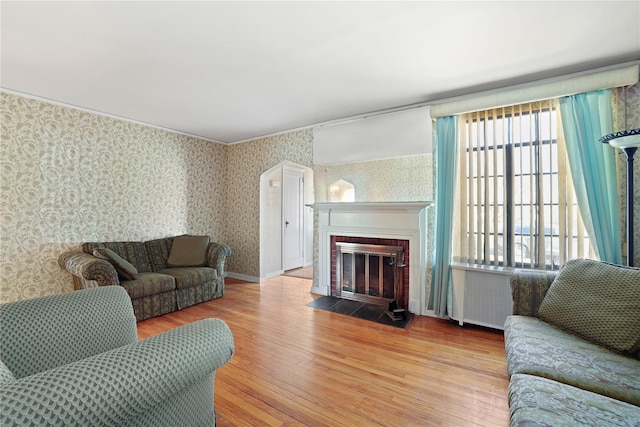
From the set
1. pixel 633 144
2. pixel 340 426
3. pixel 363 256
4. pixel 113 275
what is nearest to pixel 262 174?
pixel 363 256

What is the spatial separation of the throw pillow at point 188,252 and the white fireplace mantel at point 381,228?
166 centimetres

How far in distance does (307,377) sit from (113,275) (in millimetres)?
2284

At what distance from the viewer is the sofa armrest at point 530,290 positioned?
6.62 feet

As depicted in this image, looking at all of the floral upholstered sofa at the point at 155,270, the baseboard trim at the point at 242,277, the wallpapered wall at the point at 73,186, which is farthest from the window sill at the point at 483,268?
the wallpapered wall at the point at 73,186

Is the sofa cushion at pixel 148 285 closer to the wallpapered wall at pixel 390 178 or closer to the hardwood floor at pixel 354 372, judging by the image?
the hardwood floor at pixel 354 372

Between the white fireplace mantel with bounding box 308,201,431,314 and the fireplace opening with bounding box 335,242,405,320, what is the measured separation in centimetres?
14

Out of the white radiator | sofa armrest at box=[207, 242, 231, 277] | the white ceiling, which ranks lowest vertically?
the white radiator

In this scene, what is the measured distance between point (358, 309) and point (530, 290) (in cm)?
186

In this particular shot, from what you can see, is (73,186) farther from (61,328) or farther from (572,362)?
(572,362)

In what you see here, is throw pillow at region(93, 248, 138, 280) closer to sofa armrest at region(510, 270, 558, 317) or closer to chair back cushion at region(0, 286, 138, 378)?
chair back cushion at region(0, 286, 138, 378)

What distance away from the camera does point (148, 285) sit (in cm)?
321

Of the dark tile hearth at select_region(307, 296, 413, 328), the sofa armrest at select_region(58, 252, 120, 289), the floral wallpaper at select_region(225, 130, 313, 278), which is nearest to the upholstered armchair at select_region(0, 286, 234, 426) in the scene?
the sofa armrest at select_region(58, 252, 120, 289)

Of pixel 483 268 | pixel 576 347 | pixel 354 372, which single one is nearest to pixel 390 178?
pixel 483 268

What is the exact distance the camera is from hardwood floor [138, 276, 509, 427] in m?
1.69
